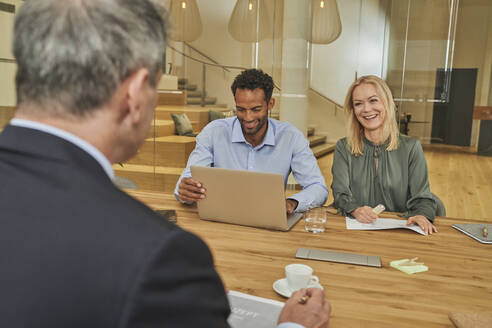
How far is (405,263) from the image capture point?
4.43 feet

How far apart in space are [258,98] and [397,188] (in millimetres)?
889

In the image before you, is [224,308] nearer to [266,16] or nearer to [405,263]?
[405,263]

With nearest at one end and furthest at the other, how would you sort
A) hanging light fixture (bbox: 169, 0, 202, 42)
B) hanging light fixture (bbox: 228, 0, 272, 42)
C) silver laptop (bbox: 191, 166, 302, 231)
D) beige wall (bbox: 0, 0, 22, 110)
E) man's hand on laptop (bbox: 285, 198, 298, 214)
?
silver laptop (bbox: 191, 166, 302, 231) < man's hand on laptop (bbox: 285, 198, 298, 214) < beige wall (bbox: 0, 0, 22, 110) < hanging light fixture (bbox: 169, 0, 202, 42) < hanging light fixture (bbox: 228, 0, 272, 42)

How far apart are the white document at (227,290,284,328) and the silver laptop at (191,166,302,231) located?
53 centimetres

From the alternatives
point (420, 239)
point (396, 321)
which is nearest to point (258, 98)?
point (420, 239)

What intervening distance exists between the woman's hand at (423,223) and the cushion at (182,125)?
3015mm

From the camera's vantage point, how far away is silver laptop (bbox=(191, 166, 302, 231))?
158 centimetres

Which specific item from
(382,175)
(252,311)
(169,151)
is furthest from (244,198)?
(169,151)

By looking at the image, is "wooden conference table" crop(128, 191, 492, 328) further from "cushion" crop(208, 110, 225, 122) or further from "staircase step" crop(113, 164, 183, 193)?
"cushion" crop(208, 110, 225, 122)

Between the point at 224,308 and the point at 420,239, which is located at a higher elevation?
the point at 224,308

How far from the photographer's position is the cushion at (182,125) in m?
4.44

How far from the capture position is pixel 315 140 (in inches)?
340

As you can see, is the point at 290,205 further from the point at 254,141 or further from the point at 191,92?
the point at 191,92

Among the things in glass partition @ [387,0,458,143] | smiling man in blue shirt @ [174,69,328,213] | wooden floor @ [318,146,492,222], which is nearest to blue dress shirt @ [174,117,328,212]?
smiling man in blue shirt @ [174,69,328,213]
